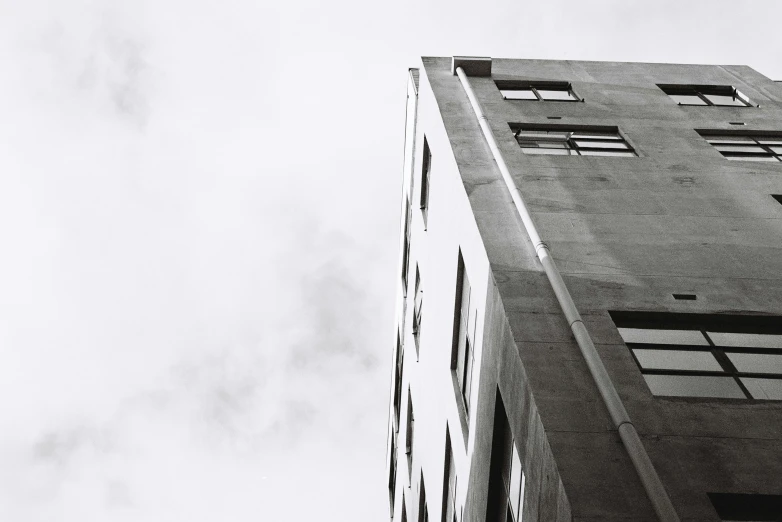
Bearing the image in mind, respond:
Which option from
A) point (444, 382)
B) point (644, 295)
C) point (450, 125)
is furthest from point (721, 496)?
point (450, 125)

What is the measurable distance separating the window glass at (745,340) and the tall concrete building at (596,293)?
0.05m

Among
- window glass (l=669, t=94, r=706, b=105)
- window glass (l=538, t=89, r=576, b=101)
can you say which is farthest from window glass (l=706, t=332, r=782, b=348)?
window glass (l=669, t=94, r=706, b=105)

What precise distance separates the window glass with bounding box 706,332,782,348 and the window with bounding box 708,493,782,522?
4.38 m

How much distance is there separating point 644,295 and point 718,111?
15330 millimetres

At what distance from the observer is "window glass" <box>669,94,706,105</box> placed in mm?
31953

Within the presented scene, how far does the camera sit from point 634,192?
23.0 meters

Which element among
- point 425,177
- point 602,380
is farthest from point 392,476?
point 602,380

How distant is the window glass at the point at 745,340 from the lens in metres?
17.0

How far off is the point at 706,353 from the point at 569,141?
12.1 meters

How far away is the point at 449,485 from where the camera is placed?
26.2 metres

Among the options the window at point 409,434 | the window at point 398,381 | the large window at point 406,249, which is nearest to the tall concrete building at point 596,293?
the window at point 409,434

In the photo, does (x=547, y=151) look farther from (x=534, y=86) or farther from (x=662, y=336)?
(x=662, y=336)

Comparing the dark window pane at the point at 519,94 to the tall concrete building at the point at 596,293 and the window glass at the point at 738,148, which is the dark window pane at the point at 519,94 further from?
the window glass at the point at 738,148

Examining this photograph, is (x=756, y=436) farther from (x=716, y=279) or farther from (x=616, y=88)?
(x=616, y=88)
